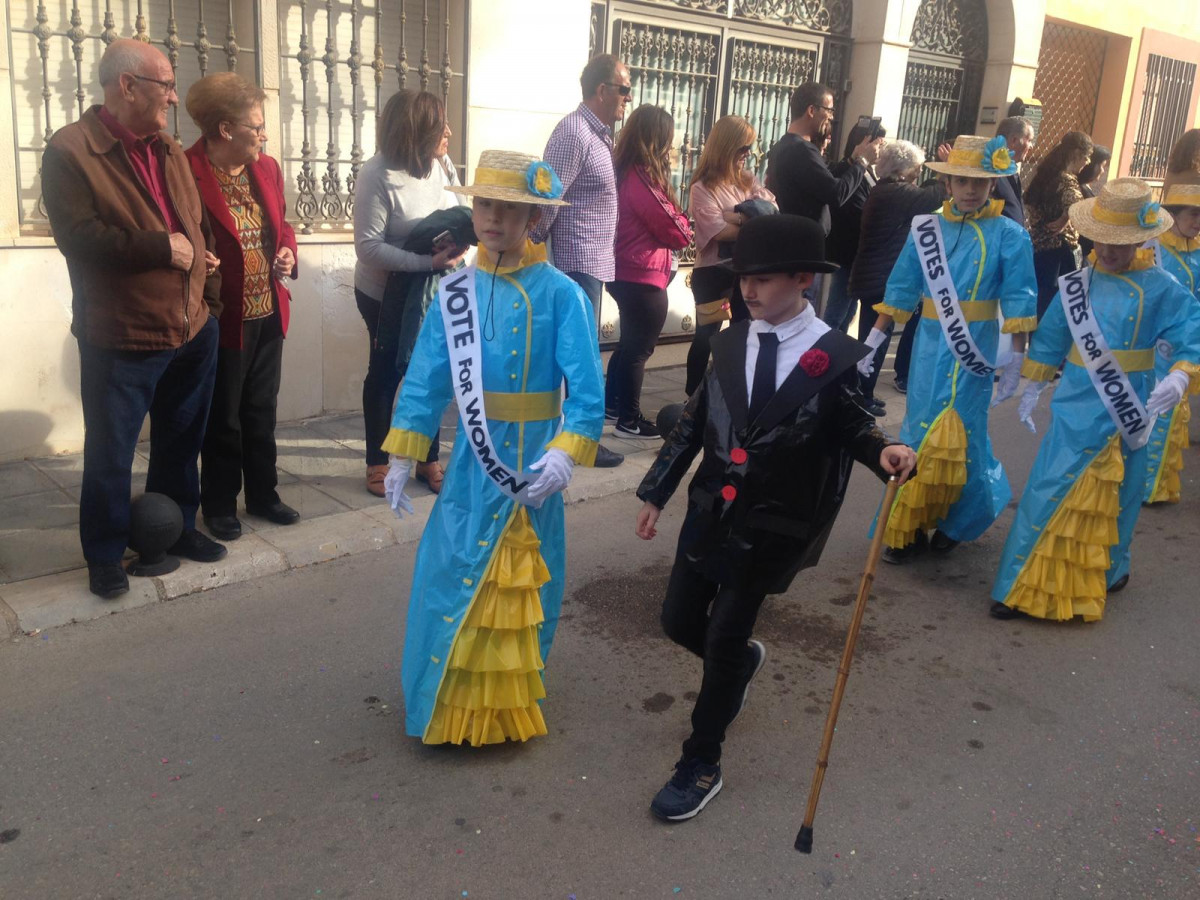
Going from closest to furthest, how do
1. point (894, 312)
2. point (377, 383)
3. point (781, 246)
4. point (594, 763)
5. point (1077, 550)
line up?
point (781, 246) → point (594, 763) → point (1077, 550) → point (894, 312) → point (377, 383)

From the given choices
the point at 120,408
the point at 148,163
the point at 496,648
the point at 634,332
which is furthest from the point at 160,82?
the point at 634,332

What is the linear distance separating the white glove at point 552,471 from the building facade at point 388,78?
3.79 meters

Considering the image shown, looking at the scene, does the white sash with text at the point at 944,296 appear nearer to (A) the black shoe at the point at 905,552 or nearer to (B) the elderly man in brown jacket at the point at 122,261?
(A) the black shoe at the point at 905,552

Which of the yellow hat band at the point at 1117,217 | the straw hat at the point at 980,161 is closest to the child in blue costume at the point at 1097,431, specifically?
the yellow hat band at the point at 1117,217

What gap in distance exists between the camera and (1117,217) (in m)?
4.65

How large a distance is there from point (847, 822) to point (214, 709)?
6.81 ft

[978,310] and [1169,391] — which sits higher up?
[978,310]

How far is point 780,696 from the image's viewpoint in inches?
159

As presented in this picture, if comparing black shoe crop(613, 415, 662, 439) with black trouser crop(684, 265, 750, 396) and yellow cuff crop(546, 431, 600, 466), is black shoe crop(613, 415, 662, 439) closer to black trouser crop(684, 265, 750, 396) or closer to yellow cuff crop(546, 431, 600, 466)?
black trouser crop(684, 265, 750, 396)

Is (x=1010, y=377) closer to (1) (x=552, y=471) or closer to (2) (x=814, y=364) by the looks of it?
(2) (x=814, y=364)

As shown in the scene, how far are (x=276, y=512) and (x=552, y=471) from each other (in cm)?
255

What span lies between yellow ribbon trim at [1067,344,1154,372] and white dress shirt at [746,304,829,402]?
82.6 inches

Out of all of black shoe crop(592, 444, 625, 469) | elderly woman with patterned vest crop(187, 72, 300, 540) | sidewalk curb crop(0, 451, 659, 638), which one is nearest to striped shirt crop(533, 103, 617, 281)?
black shoe crop(592, 444, 625, 469)

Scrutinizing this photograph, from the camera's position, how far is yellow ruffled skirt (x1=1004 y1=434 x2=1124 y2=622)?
4.75 metres
